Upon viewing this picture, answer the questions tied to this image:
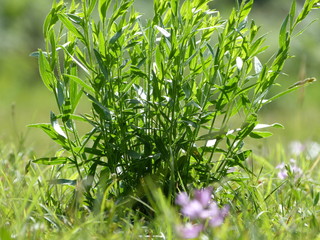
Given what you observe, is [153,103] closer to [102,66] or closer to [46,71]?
[102,66]

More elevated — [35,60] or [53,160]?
[53,160]

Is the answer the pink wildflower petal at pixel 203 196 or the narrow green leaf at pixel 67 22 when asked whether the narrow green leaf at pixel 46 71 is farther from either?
the pink wildflower petal at pixel 203 196

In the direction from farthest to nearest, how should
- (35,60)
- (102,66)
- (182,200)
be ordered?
(35,60) < (102,66) < (182,200)

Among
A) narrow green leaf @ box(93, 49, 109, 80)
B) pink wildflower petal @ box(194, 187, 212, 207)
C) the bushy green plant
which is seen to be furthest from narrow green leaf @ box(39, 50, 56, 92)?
pink wildflower petal @ box(194, 187, 212, 207)

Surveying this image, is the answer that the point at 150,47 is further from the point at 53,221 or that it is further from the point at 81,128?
the point at 81,128

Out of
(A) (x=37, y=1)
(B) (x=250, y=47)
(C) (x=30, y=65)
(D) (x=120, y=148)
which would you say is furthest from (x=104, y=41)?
(A) (x=37, y=1)

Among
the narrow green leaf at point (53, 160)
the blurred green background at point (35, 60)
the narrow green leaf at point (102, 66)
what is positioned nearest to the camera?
the narrow green leaf at point (102, 66)

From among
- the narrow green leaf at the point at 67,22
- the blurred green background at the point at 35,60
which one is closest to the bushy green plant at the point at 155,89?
the narrow green leaf at the point at 67,22

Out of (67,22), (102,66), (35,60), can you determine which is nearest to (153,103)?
(102,66)

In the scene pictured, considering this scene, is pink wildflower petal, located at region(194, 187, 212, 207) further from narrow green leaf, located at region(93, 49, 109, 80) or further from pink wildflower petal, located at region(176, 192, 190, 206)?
narrow green leaf, located at region(93, 49, 109, 80)

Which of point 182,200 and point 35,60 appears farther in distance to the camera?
point 35,60

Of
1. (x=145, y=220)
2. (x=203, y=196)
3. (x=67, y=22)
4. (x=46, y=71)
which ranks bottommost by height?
(x=145, y=220)
